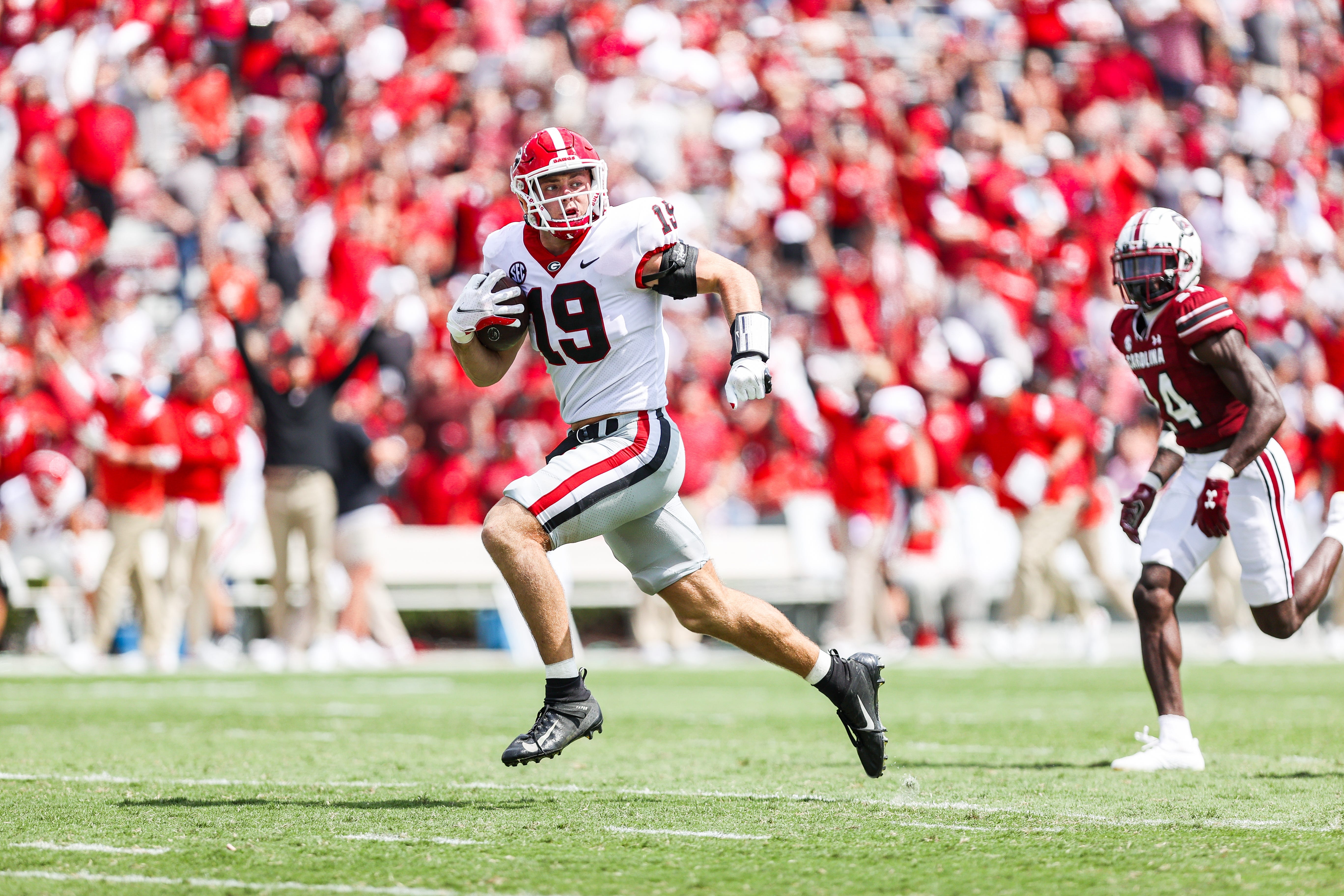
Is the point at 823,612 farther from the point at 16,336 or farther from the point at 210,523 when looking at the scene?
the point at 16,336

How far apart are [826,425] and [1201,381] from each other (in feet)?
26.3

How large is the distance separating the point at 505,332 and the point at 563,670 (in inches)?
41.6

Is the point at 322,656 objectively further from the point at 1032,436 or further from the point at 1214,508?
the point at 1214,508

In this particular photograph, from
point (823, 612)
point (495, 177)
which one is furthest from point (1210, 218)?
point (495, 177)

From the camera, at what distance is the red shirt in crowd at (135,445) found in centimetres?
1204

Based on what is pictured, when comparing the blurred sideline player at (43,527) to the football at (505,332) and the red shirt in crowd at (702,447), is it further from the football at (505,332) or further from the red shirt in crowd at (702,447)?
the football at (505,332)

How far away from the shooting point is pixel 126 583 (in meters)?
12.2

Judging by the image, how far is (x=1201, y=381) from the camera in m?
6.02

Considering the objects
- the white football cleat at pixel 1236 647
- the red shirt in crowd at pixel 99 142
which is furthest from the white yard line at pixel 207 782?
the red shirt in crowd at pixel 99 142

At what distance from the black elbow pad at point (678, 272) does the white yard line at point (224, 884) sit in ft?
6.89

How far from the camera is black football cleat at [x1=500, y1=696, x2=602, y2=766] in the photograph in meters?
4.71

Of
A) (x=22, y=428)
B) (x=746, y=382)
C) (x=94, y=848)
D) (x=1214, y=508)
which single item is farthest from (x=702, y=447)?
(x=94, y=848)

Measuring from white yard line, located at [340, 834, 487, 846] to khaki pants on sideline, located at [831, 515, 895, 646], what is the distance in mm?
8928

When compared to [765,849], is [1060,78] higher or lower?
higher
